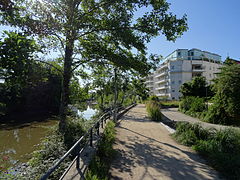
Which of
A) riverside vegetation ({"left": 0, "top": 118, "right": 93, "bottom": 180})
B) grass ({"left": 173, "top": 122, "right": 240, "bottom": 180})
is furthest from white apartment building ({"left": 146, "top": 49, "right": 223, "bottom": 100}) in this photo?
riverside vegetation ({"left": 0, "top": 118, "right": 93, "bottom": 180})

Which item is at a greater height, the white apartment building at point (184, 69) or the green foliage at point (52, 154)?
the white apartment building at point (184, 69)

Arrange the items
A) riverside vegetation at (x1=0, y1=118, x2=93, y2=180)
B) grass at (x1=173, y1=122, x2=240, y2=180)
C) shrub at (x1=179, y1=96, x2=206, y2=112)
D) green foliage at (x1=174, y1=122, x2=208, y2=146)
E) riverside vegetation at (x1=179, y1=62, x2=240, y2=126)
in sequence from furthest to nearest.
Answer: shrub at (x1=179, y1=96, x2=206, y2=112)
riverside vegetation at (x1=179, y1=62, x2=240, y2=126)
green foliage at (x1=174, y1=122, x2=208, y2=146)
grass at (x1=173, y1=122, x2=240, y2=180)
riverside vegetation at (x1=0, y1=118, x2=93, y2=180)

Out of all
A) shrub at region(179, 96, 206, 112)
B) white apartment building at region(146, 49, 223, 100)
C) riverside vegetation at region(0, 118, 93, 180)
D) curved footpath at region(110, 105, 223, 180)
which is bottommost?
curved footpath at region(110, 105, 223, 180)

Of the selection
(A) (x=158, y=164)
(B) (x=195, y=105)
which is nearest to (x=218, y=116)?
(B) (x=195, y=105)

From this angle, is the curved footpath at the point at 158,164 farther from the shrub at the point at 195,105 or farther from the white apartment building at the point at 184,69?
the white apartment building at the point at 184,69

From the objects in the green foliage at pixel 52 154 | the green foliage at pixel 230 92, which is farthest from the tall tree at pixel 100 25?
the green foliage at pixel 230 92

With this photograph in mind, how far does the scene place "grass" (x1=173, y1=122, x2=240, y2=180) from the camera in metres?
4.59

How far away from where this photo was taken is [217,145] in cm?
603

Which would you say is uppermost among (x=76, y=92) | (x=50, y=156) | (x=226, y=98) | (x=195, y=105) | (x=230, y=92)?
(x=230, y=92)

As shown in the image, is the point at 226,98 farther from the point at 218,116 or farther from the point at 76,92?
the point at 76,92

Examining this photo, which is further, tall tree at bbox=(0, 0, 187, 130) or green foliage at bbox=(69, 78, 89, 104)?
green foliage at bbox=(69, 78, 89, 104)

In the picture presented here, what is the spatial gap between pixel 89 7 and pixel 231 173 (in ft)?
25.6

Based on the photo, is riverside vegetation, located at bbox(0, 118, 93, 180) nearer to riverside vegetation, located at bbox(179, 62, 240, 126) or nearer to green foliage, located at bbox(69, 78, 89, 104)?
green foliage, located at bbox(69, 78, 89, 104)

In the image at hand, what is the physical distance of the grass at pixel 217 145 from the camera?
4.59 m
